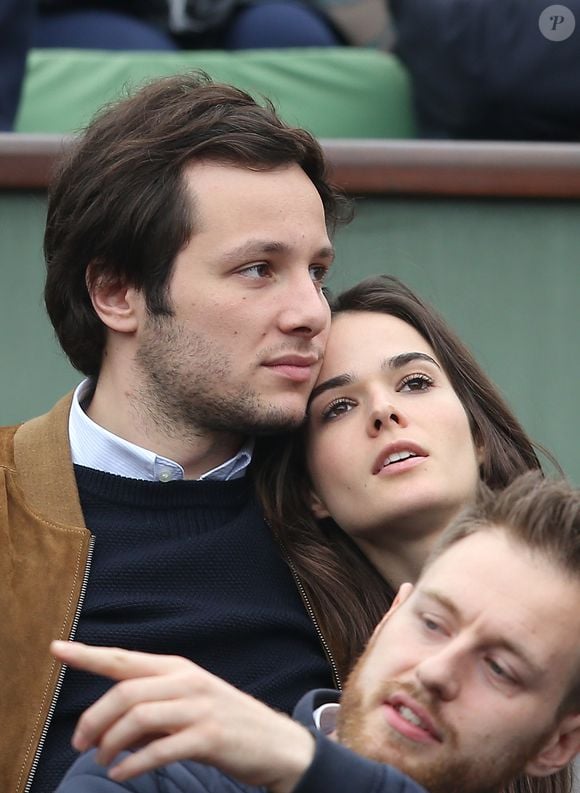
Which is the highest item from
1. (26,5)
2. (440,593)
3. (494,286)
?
(440,593)

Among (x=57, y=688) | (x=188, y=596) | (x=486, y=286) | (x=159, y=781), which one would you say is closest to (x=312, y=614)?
(x=188, y=596)

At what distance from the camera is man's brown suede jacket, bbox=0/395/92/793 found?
2.25 meters

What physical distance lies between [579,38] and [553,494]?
1.96m

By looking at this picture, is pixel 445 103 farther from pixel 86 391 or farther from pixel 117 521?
pixel 117 521

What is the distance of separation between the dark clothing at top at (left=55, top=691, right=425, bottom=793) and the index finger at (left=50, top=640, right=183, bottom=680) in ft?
0.65

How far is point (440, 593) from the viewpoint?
1.86m

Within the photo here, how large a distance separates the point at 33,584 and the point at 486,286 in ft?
5.39

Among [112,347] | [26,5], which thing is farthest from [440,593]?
[26,5]

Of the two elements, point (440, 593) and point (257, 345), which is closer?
point (440, 593)

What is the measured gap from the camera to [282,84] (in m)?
4.14

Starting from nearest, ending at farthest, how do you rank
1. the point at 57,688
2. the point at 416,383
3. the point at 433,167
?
the point at 57,688, the point at 416,383, the point at 433,167

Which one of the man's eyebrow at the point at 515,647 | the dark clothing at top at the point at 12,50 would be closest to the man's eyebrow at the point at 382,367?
the man's eyebrow at the point at 515,647

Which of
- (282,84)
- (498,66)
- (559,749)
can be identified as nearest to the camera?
(559,749)
